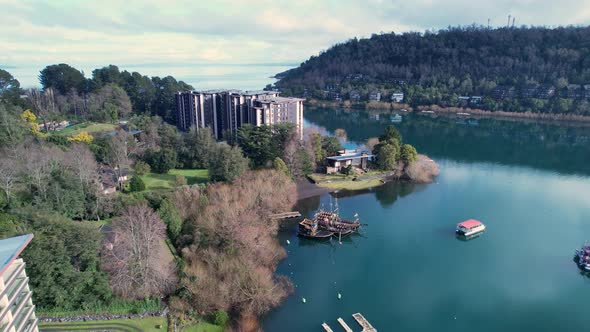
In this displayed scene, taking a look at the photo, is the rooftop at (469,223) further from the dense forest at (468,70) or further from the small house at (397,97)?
the small house at (397,97)

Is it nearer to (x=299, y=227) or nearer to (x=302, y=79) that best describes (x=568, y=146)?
(x=299, y=227)

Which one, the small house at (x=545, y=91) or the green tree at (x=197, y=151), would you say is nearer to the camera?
the green tree at (x=197, y=151)

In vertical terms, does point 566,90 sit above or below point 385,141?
above

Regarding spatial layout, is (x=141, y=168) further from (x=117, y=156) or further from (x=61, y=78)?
(x=61, y=78)

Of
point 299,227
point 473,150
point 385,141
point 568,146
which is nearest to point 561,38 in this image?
point 568,146

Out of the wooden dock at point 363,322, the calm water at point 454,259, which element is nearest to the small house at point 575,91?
the calm water at point 454,259

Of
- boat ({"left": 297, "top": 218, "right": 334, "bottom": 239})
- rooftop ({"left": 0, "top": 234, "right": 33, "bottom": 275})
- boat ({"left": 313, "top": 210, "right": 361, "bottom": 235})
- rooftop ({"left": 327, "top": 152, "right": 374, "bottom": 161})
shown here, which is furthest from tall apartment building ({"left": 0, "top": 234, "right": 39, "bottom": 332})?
rooftop ({"left": 327, "top": 152, "right": 374, "bottom": 161})

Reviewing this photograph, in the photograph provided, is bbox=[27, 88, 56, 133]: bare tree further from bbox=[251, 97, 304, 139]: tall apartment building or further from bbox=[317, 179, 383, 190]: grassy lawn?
bbox=[317, 179, 383, 190]: grassy lawn
